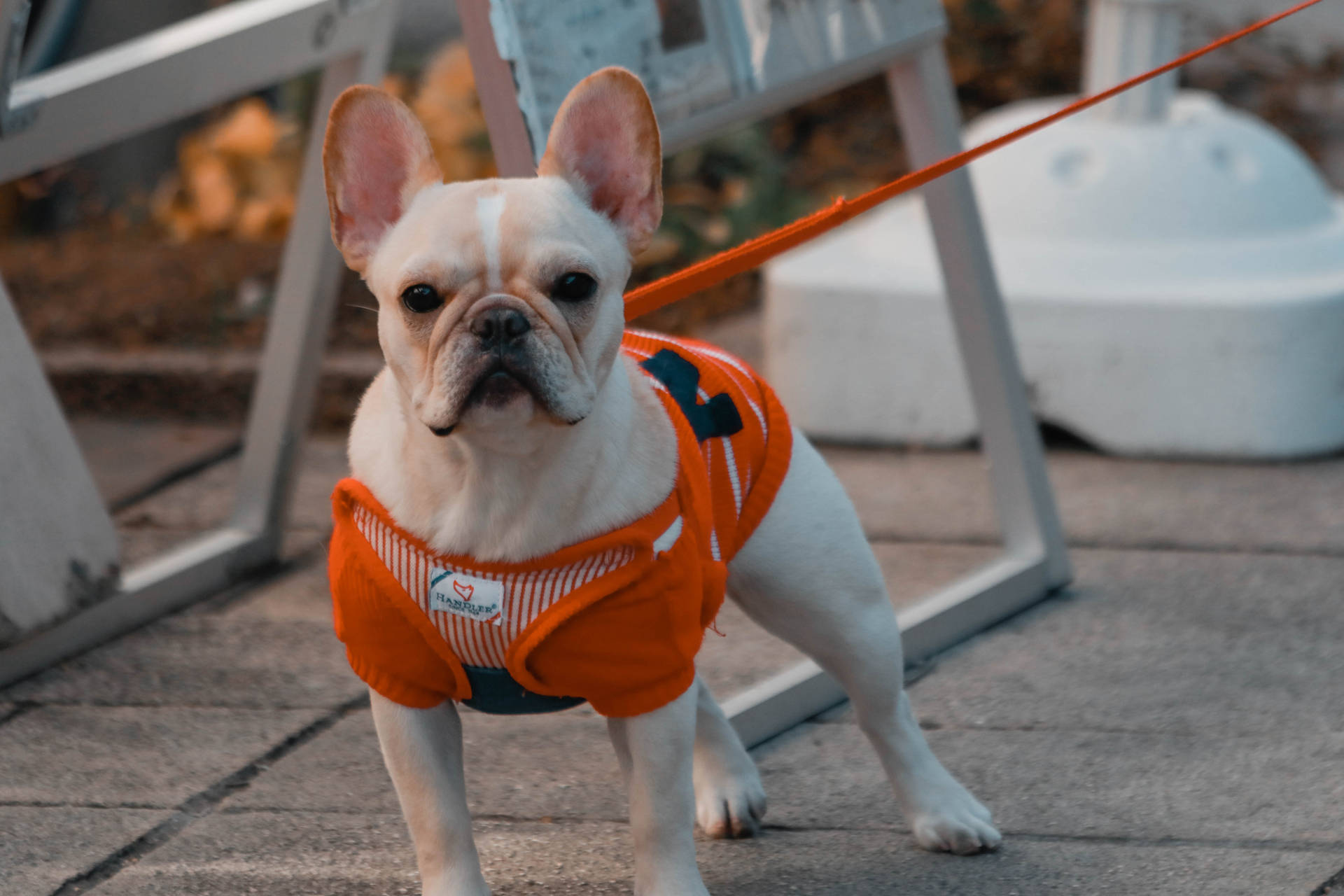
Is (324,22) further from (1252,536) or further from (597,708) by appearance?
(1252,536)

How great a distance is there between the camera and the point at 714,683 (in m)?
3.80

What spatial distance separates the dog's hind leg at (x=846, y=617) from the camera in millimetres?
2785

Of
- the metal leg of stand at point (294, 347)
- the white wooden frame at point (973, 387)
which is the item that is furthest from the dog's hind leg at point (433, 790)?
the metal leg of stand at point (294, 347)

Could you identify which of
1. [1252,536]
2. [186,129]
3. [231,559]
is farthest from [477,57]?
[186,129]

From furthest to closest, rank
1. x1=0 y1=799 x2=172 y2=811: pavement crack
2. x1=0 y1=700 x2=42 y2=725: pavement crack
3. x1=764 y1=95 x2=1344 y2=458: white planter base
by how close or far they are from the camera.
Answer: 1. x1=764 y1=95 x2=1344 y2=458: white planter base
2. x1=0 y1=700 x2=42 y2=725: pavement crack
3. x1=0 y1=799 x2=172 y2=811: pavement crack

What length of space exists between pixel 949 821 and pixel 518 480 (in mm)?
1081

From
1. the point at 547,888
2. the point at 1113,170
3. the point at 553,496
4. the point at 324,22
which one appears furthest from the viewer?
the point at 1113,170

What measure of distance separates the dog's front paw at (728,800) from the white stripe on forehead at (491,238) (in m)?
1.15

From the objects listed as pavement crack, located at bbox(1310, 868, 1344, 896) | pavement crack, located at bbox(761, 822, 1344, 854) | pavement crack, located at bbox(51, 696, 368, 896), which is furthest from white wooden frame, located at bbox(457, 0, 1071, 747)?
pavement crack, located at bbox(1310, 868, 1344, 896)

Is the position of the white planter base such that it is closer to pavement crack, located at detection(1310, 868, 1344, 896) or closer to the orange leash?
the orange leash

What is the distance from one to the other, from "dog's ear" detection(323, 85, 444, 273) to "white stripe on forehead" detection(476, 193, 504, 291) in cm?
20

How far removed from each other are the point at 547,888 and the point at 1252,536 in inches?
106

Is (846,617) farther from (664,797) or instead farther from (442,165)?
(442,165)

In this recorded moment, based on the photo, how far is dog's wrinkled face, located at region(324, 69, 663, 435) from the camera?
2252mm
